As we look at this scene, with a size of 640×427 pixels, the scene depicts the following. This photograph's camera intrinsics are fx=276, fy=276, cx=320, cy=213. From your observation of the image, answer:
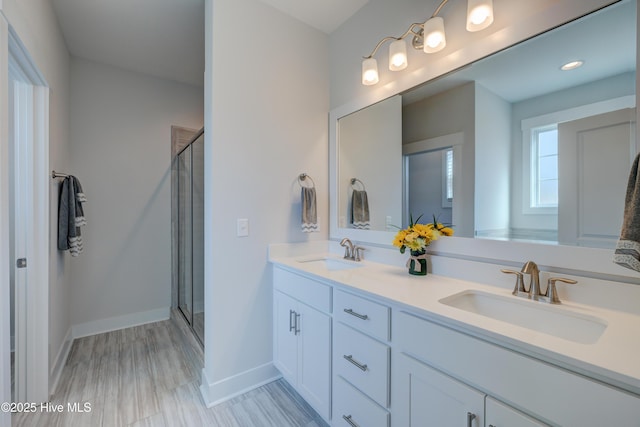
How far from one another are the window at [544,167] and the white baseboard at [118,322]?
11.3 feet

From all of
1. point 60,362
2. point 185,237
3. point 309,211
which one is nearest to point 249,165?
point 309,211

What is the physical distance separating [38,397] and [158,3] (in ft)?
8.77

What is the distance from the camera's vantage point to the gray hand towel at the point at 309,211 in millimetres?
2004

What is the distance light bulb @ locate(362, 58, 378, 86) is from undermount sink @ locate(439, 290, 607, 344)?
4.48ft

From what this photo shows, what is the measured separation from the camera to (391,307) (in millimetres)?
1124

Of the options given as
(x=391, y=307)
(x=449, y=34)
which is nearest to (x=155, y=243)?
(x=391, y=307)

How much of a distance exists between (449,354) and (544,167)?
2.88ft

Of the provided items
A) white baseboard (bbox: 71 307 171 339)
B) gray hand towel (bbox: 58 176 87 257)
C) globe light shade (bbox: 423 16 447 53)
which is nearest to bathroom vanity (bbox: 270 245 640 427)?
globe light shade (bbox: 423 16 447 53)

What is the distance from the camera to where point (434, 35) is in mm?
1363

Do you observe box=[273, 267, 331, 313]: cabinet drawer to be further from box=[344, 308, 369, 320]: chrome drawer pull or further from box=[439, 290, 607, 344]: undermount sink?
box=[439, 290, 607, 344]: undermount sink

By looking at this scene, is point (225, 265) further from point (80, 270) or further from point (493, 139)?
point (80, 270)

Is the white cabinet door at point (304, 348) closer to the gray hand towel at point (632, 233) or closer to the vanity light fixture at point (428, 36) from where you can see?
Result: the gray hand towel at point (632, 233)

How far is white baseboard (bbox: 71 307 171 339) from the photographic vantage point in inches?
104

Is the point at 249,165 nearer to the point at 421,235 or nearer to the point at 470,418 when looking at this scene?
the point at 421,235
